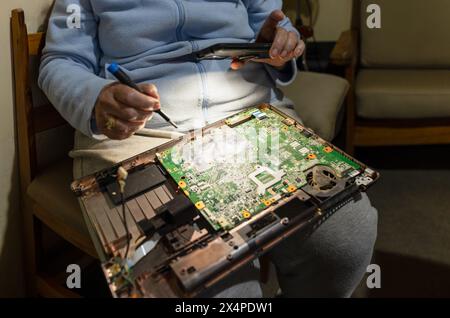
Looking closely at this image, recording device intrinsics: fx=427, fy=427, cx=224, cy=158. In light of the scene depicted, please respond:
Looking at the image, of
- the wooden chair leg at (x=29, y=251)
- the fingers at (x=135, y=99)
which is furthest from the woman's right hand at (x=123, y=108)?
the wooden chair leg at (x=29, y=251)

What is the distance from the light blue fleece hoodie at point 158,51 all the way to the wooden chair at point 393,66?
2.58ft

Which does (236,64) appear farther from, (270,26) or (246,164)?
(246,164)

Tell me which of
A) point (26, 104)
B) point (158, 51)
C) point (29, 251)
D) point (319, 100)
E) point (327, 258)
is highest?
point (158, 51)

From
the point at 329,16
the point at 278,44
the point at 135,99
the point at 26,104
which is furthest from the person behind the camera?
the point at 329,16

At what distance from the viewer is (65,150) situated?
113 cm

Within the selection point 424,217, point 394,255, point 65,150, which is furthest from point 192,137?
point 424,217

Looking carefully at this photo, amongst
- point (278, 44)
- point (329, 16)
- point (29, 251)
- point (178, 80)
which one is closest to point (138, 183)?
point (178, 80)

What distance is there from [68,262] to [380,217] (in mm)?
1057

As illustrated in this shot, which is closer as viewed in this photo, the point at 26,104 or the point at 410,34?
the point at 26,104

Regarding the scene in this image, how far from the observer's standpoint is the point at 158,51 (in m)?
0.91

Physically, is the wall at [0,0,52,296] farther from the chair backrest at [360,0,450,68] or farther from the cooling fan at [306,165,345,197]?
the chair backrest at [360,0,450,68]

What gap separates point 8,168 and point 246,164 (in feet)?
2.07

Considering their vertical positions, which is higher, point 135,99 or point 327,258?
point 135,99

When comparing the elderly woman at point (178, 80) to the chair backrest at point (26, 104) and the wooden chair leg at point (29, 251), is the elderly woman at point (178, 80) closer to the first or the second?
the chair backrest at point (26, 104)
